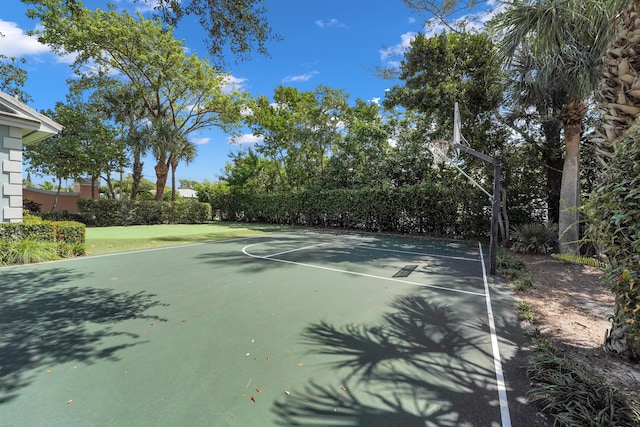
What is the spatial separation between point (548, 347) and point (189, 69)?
21882mm

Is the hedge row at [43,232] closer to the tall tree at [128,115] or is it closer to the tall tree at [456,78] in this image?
the tall tree at [128,115]

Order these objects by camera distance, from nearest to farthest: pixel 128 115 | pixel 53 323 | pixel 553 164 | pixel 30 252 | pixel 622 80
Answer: pixel 622 80, pixel 53 323, pixel 30 252, pixel 553 164, pixel 128 115

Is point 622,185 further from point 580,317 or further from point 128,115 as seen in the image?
point 128,115

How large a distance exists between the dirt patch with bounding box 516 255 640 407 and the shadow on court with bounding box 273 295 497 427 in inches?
34.6

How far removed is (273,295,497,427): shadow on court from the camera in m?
2.02

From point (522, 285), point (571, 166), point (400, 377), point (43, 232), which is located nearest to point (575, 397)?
point (400, 377)

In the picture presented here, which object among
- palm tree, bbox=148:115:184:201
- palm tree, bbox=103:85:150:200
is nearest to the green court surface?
palm tree, bbox=148:115:184:201

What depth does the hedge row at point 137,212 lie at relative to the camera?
16312 millimetres

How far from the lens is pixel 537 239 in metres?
Answer: 9.23

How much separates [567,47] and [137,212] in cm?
2061

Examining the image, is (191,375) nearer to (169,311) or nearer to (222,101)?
(169,311)

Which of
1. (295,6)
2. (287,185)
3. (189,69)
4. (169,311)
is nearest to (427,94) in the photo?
(295,6)

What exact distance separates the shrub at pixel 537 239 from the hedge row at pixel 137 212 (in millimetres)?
19197

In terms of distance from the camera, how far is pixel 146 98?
1922 centimetres
